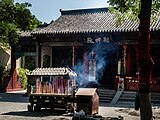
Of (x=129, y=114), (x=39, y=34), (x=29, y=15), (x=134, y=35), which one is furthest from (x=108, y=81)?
(x=129, y=114)

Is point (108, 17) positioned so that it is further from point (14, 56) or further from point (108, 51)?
point (14, 56)

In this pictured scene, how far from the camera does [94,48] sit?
1984cm

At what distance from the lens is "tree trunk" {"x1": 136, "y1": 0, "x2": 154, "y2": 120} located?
14.5 feet

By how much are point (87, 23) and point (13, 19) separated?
5.81m

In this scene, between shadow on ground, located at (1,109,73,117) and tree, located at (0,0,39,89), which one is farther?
tree, located at (0,0,39,89)

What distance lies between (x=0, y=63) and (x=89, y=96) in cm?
1334

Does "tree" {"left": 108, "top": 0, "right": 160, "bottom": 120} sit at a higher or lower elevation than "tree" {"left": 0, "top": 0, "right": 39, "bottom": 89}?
lower

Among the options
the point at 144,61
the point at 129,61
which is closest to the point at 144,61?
the point at 144,61

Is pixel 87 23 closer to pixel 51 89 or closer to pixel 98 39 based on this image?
pixel 98 39

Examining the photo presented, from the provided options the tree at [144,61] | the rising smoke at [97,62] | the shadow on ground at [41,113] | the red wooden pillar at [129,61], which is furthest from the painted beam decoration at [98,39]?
the tree at [144,61]

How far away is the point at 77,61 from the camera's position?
21188 mm

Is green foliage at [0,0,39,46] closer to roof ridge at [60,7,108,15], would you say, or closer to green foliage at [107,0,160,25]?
roof ridge at [60,7,108,15]

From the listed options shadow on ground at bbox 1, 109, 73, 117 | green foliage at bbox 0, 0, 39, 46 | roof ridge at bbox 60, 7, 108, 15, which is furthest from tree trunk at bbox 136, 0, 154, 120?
roof ridge at bbox 60, 7, 108, 15

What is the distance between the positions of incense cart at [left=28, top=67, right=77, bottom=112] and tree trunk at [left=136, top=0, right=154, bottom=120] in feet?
24.5
